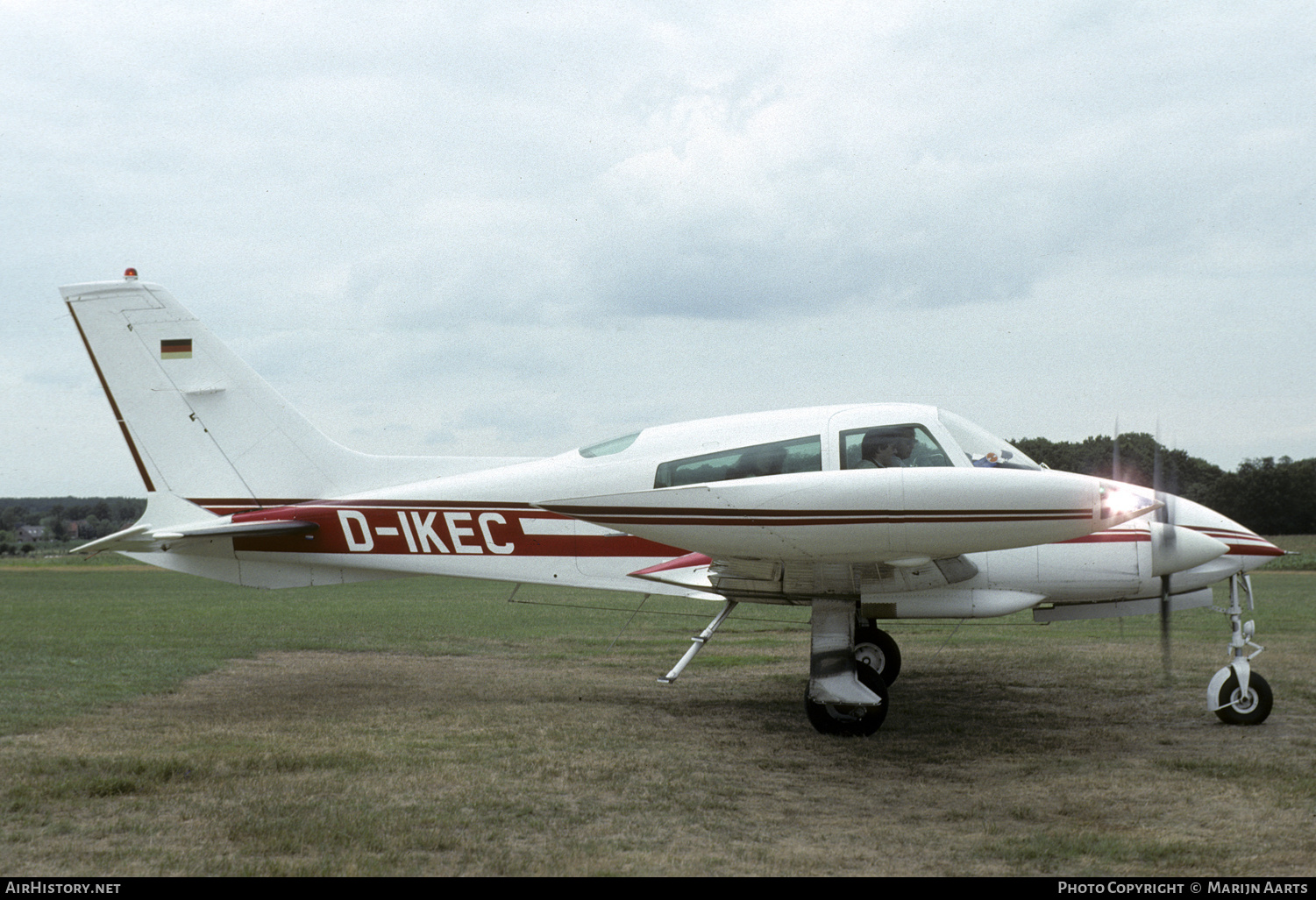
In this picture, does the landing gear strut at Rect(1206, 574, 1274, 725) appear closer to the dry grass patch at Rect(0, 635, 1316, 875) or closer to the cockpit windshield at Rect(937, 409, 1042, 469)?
the dry grass patch at Rect(0, 635, 1316, 875)

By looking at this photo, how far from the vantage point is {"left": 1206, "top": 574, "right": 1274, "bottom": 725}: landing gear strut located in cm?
790

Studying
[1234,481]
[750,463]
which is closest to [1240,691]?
[750,463]

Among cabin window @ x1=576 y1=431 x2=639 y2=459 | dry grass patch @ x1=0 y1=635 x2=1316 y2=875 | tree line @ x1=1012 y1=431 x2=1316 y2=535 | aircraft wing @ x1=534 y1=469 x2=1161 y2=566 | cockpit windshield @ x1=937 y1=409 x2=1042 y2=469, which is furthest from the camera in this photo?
tree line @ x1=1012 y1=431 x2=1316 y2=535

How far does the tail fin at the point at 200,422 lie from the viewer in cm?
961

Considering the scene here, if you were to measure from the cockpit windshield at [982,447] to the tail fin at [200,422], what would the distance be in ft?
14.3

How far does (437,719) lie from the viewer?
8.15 metres

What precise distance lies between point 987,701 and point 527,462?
5.08 meters

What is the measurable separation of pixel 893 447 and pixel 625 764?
3.27 meters

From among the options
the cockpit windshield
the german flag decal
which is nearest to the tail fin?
the german flag decal

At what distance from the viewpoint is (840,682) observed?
745cm

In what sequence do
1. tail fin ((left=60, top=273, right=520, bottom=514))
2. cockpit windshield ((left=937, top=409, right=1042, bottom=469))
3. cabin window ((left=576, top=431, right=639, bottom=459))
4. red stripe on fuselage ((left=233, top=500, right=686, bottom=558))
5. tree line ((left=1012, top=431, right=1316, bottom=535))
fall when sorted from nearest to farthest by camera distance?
cockpit windshield ((left=937, top=409, right=1042, bottom=469)), cabin window ((left=576, top=431, right=639, bottom=459)), red stripe on fuselage ((left=233, top=500, right=686, bottom=558)), tail fin ((left=60, top=273, right=520, bottom=514)), tree line ((left=1012, top=431, right=1316, bottom=535))

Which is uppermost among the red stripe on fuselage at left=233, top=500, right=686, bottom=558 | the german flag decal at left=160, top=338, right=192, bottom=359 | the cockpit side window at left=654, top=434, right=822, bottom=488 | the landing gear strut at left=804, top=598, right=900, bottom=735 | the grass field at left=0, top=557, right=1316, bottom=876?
the german flag decal at left=160, top=338, right=192, bottom=359

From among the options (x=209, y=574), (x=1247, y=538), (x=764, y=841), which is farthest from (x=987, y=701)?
(x=209, y=574)

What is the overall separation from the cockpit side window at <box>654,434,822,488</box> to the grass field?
2.10m
